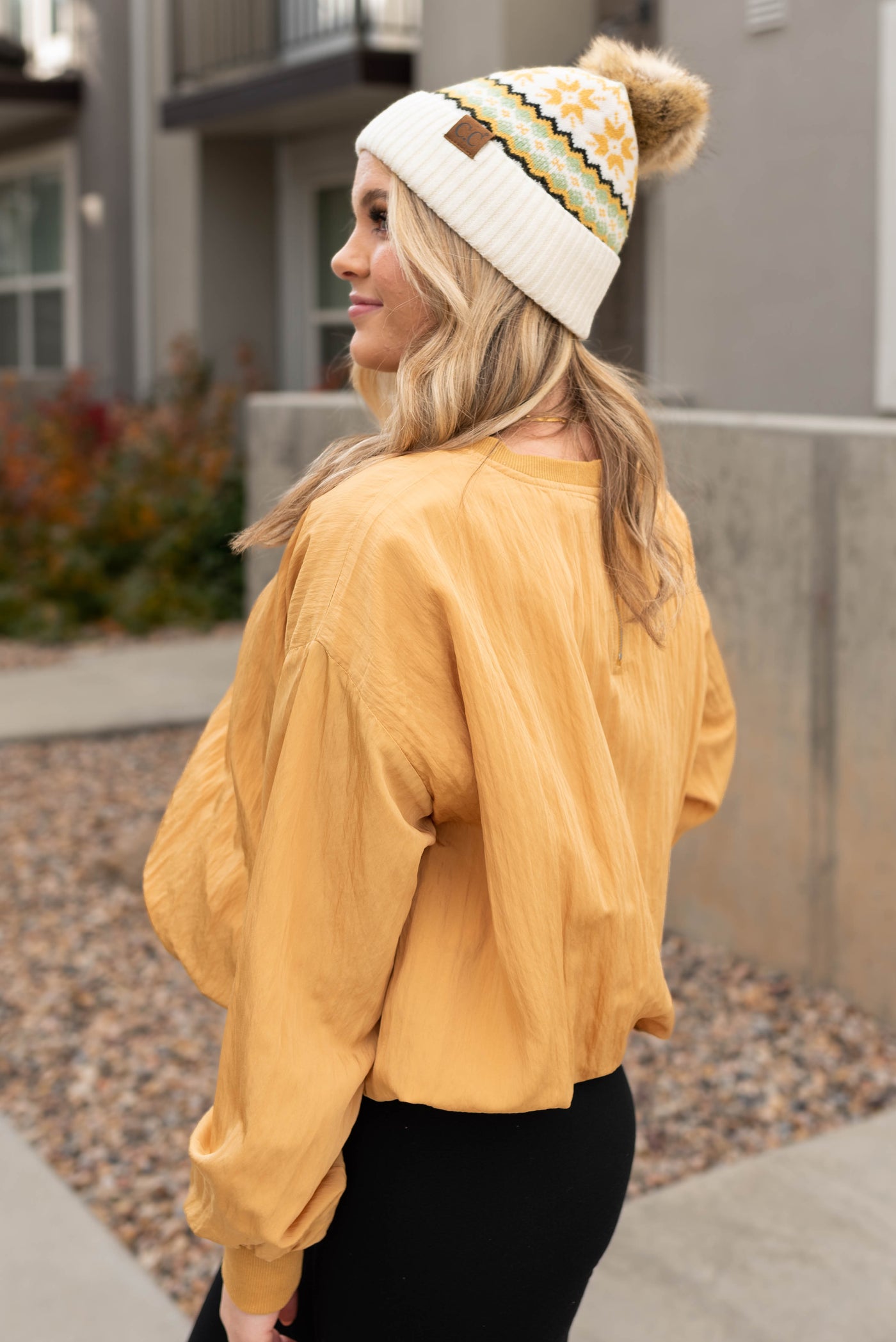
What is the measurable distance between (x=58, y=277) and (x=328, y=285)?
3.31 metres

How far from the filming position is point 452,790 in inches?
49.4

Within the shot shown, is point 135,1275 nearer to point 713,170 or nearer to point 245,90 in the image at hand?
point 713,170

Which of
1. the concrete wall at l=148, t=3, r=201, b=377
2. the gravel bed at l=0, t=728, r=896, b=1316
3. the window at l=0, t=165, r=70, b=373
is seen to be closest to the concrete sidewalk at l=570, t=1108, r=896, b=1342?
the gravel bed at l=0, t=728, r=896, b=1316

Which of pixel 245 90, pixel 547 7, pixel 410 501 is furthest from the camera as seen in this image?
pixel 245 90

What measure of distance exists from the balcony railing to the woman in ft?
29.9

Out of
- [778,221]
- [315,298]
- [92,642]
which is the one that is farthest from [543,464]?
[315,298]

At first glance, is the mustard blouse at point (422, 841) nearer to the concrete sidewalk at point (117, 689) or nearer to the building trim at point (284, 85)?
the concrete sidewalk at point (117, 689)

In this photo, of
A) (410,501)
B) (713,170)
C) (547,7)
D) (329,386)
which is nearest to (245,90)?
(329,386)

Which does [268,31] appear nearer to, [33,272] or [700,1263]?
[33,272]

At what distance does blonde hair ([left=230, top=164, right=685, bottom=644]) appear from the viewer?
51.0 inches

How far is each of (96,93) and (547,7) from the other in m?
5.30

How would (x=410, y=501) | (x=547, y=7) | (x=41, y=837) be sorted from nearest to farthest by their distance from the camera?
(x=410, y=501) → (x=41, y=837) → (x=547, y=7)

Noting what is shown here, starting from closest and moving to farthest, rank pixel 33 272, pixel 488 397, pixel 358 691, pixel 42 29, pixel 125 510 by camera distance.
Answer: pixel 358 691, pixel 488 397, pixel 125 510, pixel 42 29, pixel 33 272

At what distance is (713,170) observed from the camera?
6.55m
